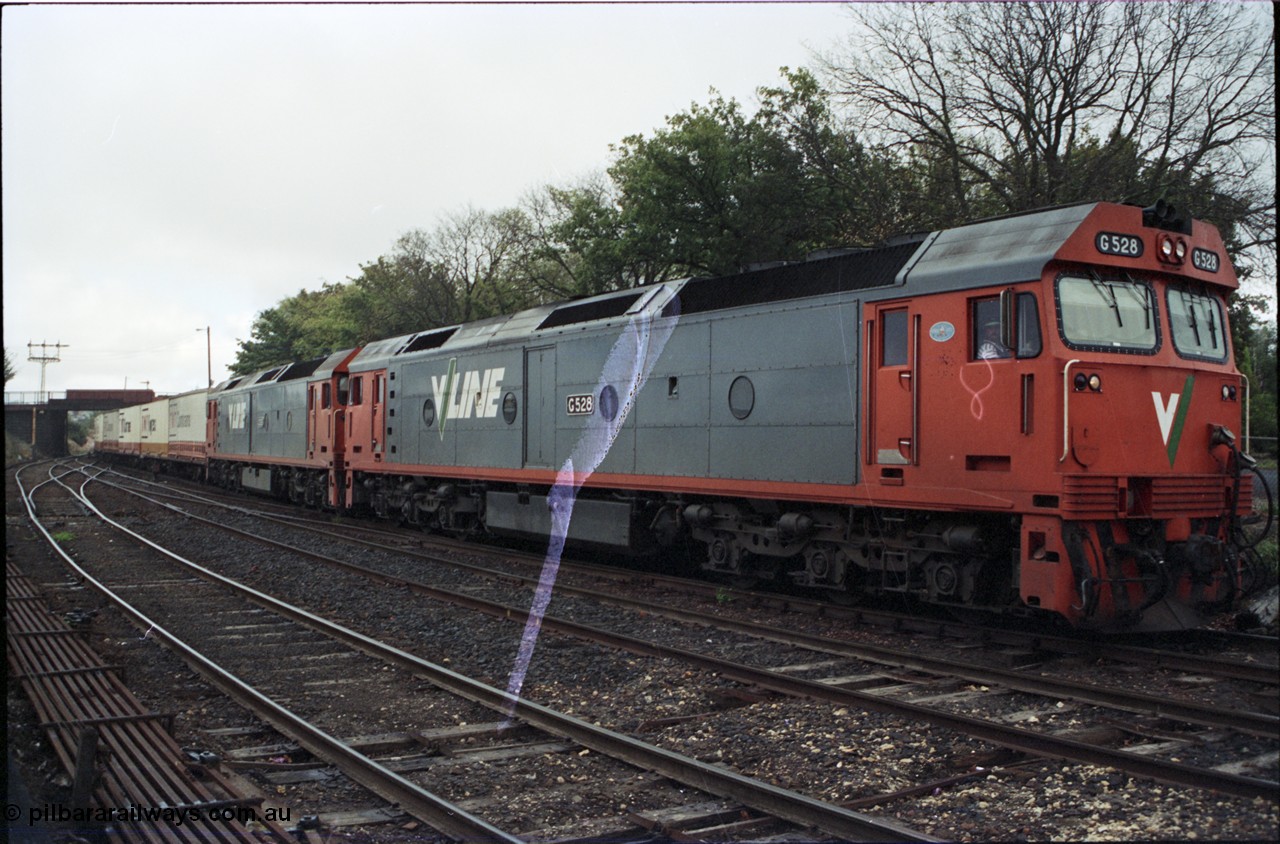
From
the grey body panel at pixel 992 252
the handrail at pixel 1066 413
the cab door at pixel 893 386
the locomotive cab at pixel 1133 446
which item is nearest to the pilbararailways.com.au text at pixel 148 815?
the locomotive cab at pixel 1133 446

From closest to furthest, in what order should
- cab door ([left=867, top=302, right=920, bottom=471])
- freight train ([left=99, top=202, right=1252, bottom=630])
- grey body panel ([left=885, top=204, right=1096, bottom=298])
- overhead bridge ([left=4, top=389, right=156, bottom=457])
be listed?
freight train ([left=99, top=202, right=1252, bottom=630])
grey body panel ([left=885, top=204, right=1096, bottom=298])
cab door ([left=867, top=302, right=920, bottom=471])
overhead bridge ([left=4, top=389, right=156, bottom=457])

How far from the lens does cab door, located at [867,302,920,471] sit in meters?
9.45

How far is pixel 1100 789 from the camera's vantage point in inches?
216

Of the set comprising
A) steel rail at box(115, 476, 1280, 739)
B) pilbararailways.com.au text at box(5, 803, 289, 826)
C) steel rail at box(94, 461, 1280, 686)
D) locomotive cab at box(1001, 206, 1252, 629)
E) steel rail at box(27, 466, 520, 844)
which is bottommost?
steel rail at box(27, 466, 520, 844)

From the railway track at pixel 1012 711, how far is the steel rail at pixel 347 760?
316 centimetres

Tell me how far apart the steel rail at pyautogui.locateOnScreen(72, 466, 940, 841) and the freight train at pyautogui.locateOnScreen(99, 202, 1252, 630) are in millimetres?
3846

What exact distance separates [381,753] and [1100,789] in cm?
431

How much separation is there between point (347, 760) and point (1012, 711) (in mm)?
4543

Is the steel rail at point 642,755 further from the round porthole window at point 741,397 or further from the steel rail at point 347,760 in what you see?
the round porthole window at point 741,397

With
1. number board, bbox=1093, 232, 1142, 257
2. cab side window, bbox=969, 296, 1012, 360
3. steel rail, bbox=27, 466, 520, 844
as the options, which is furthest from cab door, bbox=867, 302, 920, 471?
steel rail, bbox=27, 466, 520, 844

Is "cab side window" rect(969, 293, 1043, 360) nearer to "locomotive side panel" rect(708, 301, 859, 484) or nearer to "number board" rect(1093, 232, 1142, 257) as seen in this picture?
"number board" rect(1093, 232, 1142, 257)

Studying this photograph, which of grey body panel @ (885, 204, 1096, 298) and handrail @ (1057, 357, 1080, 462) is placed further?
grey body panel @ (885, 204, 1096, 298)

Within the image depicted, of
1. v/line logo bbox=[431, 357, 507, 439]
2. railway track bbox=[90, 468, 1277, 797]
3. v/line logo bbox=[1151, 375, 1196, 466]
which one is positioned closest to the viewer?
railway track bbox=[90, 468, 1277, 797]

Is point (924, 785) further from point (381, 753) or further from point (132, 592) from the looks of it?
point (132, 592)
